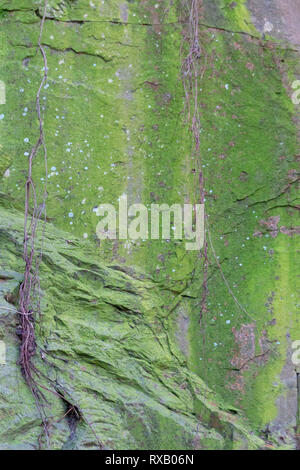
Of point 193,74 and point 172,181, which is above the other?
point 193,74

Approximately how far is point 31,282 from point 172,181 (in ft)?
2.36

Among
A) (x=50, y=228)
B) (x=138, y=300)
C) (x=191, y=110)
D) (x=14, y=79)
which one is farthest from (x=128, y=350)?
(x=14, y=79)

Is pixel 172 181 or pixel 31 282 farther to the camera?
pixel 172 181

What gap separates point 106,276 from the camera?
196 centimetres

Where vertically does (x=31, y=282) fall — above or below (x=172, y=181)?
below

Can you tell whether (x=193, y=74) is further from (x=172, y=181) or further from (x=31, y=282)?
(x=31, y=282)

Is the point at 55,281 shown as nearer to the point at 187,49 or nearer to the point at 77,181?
the point at 77,181

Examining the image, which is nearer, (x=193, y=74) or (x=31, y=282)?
(x=31, y=282)

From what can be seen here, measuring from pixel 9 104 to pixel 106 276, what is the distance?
32.1 inches

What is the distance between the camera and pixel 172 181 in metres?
2.09

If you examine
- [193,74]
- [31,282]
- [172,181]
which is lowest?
[31,282]

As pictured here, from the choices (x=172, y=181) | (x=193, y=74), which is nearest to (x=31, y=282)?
(x=172, y=181)

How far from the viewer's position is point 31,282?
1.82 meters

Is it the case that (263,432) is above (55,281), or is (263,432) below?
below
